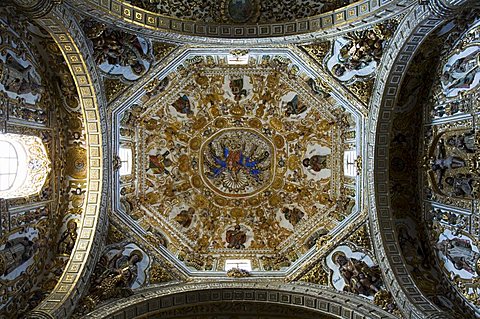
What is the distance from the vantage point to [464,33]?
12438 mm

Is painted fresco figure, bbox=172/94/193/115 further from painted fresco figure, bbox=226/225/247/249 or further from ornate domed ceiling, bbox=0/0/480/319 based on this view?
painted fresco figure, bbox=226/225/247/249

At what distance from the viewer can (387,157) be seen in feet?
49.1

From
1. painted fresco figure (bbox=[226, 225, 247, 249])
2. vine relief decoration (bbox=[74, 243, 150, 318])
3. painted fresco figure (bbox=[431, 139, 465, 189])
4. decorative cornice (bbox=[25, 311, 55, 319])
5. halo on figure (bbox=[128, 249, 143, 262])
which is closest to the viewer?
decorative cornice (bbox=[25, 311, 55, 319])

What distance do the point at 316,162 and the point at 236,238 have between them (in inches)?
185

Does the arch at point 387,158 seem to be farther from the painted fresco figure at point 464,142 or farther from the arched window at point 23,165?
the arched window at point 23,165

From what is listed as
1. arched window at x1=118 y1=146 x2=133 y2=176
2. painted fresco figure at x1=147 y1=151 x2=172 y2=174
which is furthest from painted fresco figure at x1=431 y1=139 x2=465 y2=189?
arched window at x1=118 y1=146 x2=133 y2=176

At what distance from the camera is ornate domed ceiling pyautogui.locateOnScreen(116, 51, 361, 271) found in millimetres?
15883

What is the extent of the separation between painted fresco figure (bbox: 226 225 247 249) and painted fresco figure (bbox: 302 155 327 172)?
4.04 metres

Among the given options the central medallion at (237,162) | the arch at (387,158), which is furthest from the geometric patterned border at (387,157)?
the central medallion at (237,162)

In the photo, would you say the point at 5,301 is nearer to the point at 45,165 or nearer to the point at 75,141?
the point at 45,165

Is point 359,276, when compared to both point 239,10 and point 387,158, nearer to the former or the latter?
point 387,158

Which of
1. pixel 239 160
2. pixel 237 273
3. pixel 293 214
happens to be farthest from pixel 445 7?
pixel 237 273

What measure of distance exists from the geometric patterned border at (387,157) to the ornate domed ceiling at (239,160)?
2.84ft

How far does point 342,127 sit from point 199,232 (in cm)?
737
